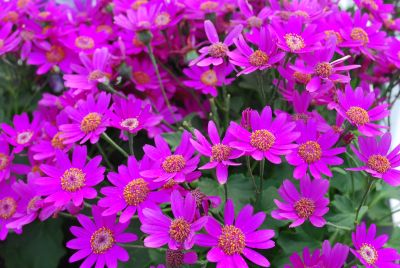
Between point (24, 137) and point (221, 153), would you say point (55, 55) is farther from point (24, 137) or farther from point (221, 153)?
point (221, 153)

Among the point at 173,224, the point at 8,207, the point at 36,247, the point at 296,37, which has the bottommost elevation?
the point at 36,247

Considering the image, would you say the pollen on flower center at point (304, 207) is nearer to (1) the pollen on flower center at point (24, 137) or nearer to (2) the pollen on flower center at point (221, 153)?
(2) the pollen on flower center at point (221, 153)

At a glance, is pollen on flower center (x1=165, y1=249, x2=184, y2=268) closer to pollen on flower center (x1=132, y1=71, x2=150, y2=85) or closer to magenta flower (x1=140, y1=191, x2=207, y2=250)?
magenta flower (x1=140, y1=191, x2=207, y2=250)

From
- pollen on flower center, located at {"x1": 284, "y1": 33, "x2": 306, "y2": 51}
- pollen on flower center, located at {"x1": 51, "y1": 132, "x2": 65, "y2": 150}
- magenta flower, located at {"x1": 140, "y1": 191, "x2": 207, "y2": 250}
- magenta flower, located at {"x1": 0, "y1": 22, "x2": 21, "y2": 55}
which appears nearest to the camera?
magenta flower, located at {"x1": 140, "y1": 191, "x2": 207, "y2": 250}

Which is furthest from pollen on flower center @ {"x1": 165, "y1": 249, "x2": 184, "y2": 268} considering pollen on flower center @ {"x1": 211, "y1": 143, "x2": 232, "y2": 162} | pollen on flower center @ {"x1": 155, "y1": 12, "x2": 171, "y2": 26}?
pollen on flower center @ {"x1": 155, "y1": 12, "x2": 171, "y2": 26}

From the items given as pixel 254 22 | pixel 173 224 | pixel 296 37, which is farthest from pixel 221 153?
pixel 254 22
